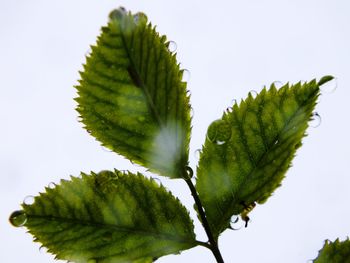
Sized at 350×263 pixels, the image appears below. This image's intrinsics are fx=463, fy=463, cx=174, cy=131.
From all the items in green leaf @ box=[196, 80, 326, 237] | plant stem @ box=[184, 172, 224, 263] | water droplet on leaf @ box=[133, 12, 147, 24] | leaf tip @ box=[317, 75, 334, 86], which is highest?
water droplet on leaf @ box=[133, 12, 147, 24]

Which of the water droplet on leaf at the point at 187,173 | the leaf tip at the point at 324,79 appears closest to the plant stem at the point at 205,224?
the water droplet on leaf at the point at 187,173

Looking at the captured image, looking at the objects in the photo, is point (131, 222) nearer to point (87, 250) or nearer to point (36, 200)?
point (87, 250)

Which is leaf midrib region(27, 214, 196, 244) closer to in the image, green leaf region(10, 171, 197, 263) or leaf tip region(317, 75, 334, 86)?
green leaf region(10, 171, 197, 263)

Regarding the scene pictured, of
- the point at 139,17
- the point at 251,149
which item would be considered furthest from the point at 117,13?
the point at 251,149

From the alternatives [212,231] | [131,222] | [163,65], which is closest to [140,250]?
[131,222]

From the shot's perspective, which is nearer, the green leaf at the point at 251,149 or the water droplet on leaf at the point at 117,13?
the water droplet on leaf at the point at 117,13

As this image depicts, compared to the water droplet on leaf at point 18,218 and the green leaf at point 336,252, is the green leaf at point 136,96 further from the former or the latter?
the green leaf at point 336,252

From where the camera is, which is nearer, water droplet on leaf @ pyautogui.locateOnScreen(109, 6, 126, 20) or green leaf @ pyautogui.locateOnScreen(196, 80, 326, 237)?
water droplet on leaf @ pyautogui.locateOnScreen(109, 6, 126, 20)

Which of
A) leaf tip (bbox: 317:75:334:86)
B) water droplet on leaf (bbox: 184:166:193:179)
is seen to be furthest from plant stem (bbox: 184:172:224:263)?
leaf tip (bbox: 317:75:334:86)
